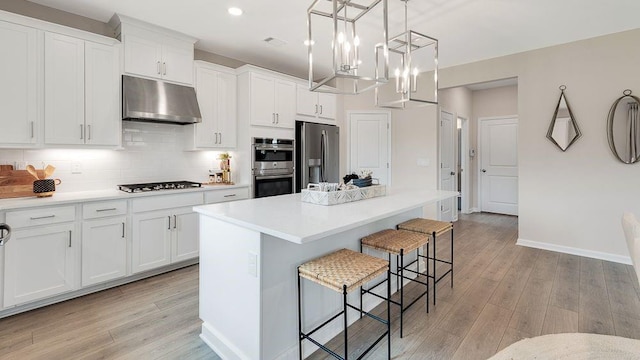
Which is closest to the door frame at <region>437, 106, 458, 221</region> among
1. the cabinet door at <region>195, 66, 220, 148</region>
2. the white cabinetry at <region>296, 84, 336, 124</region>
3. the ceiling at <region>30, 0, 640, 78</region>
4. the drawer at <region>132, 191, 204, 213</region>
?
the ceiling at <region>30, 0, 640, 78</region>

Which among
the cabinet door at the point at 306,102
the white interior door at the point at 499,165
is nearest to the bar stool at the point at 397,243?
the cabinet door at the point at 306,102

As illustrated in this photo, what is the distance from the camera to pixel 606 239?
12.2ft

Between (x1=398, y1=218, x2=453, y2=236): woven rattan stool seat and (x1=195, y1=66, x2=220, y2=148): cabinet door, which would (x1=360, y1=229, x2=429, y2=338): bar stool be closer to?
(x1=398, y1=218, x2=453, y2=236): woven rattan stool seat

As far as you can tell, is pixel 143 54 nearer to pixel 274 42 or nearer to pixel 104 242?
pixel 274 42

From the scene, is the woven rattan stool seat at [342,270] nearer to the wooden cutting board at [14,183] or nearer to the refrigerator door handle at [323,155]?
the wooden cutting board at [14,183]

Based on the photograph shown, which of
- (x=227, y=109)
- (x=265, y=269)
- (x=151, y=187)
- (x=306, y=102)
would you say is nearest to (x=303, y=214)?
(x=265, y=269)

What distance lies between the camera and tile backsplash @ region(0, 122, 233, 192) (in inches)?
119

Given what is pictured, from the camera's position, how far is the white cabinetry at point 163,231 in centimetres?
307

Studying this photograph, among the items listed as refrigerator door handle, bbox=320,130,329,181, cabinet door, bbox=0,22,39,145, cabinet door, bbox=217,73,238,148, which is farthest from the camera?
refrigerator door handle, bbox=320,130,329,181

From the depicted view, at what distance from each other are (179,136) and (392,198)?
280cm

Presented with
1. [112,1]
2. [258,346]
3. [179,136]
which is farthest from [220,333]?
[112,1]

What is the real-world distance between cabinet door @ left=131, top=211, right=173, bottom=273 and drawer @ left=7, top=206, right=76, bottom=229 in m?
0.52

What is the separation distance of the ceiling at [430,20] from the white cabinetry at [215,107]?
374 mm

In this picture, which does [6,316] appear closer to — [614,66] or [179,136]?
[179,136]
